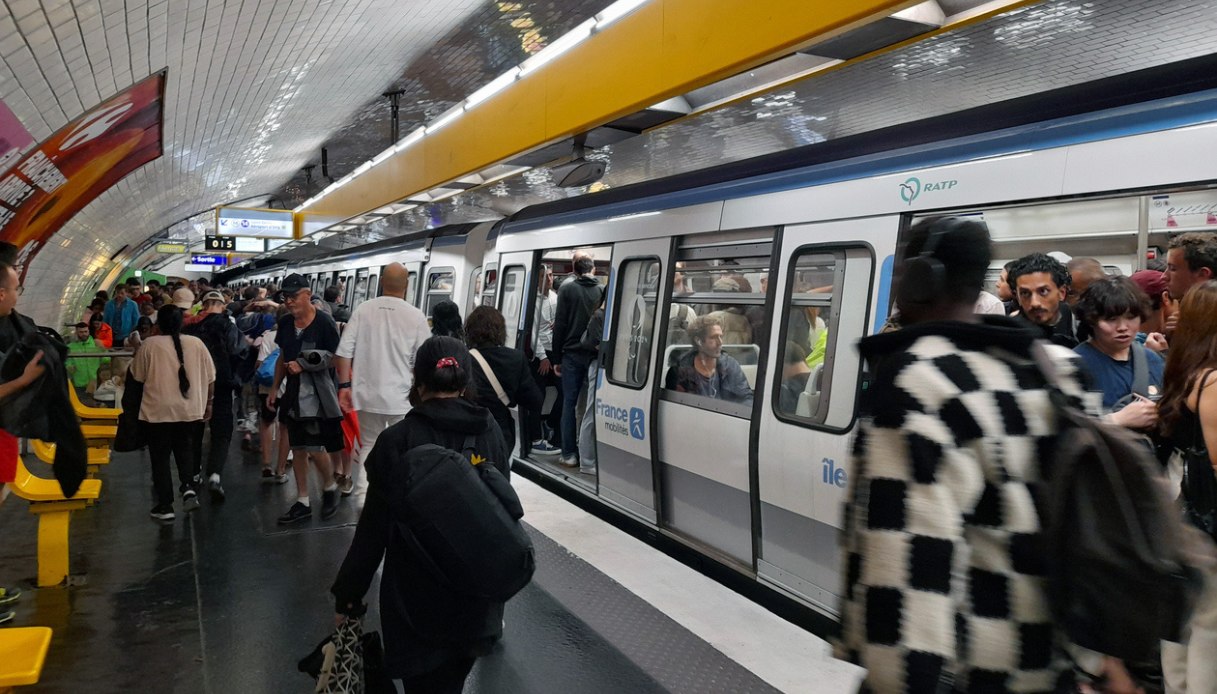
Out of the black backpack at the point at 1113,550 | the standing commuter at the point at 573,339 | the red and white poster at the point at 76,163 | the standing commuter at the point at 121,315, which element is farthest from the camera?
the standing commuter at the point at 121,315

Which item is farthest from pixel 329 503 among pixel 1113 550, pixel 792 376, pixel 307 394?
pixel 1113 550

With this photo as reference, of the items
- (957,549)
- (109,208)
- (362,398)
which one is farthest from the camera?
(109,208)

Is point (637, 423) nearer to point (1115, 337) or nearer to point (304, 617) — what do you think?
point (304, 617)

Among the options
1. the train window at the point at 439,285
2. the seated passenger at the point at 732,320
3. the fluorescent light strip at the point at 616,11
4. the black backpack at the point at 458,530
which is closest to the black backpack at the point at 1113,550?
the black backpack at the point at 458,530

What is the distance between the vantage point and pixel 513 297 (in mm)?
9406

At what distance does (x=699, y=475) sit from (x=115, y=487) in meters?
5.37

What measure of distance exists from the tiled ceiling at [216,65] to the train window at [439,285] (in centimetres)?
231

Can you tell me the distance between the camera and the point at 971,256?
165 centimetres

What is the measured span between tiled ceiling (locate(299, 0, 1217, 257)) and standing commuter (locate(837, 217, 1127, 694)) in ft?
8.88

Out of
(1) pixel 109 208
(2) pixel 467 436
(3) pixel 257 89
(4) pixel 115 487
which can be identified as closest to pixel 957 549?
(2) pixel 467 436

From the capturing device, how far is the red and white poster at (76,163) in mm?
6844

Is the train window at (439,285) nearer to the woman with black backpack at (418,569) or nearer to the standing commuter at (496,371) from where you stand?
the standing commuter at (496,371)

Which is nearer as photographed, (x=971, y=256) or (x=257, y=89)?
(x=971, y=256)

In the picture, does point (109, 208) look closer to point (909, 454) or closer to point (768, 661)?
point (768, 661)
